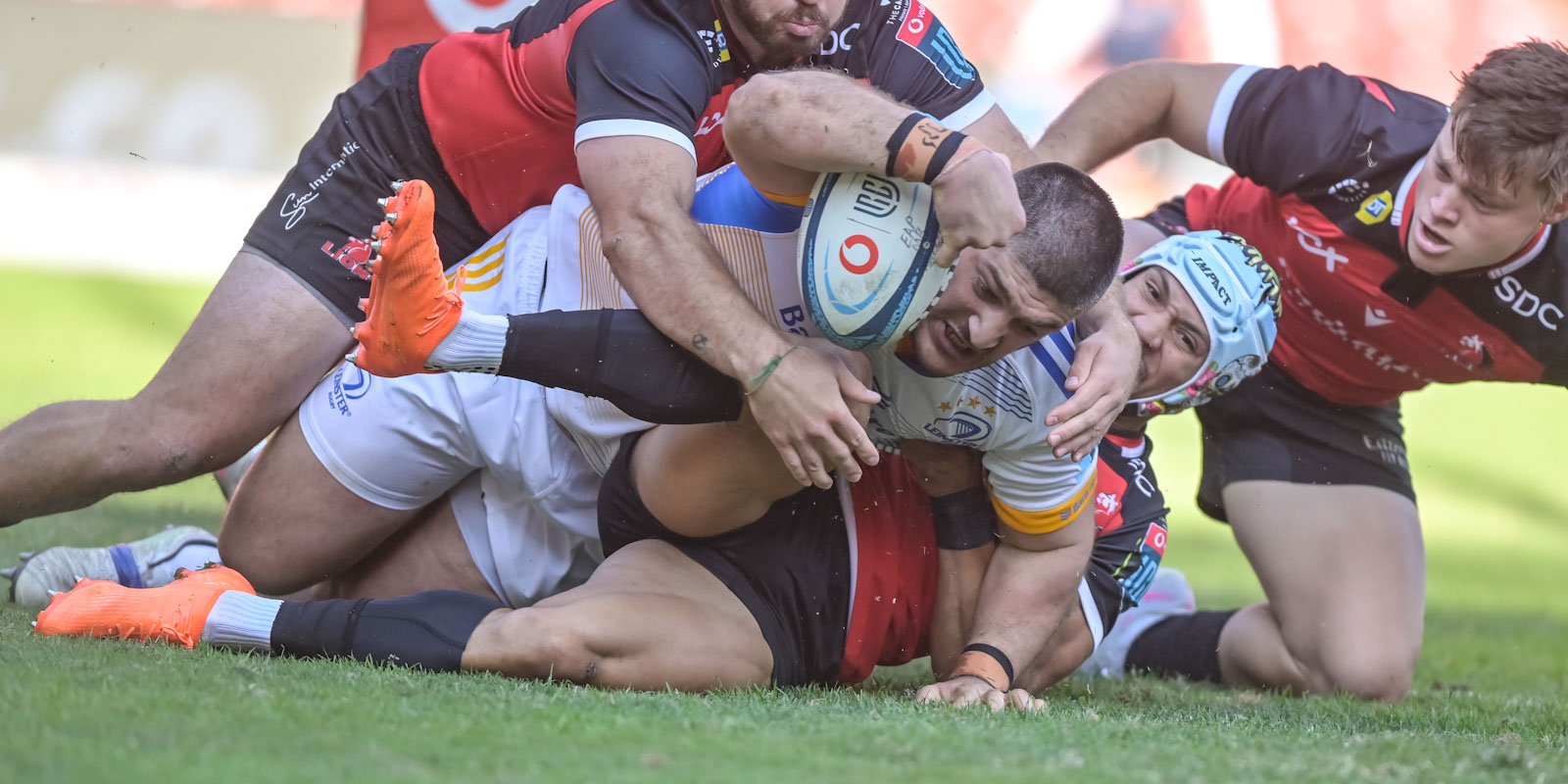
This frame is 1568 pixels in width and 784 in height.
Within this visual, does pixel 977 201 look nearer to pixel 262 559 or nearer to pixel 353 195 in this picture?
pixel 353 195

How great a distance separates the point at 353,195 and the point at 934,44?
1501 millimetres

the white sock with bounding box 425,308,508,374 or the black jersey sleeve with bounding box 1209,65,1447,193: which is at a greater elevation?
the black jersey sleeve with bounding box 1209,65,1447,193

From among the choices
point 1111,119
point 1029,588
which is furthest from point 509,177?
point 1111,119

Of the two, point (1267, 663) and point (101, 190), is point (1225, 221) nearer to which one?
point (1267, 663)

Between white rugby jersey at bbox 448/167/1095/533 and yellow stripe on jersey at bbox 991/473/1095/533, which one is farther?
yellow stripe on jersey at bbox 991/473/1095/533

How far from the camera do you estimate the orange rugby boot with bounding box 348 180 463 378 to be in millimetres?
2762

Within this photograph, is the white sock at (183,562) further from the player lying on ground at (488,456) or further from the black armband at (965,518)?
the black armband at (965,518)

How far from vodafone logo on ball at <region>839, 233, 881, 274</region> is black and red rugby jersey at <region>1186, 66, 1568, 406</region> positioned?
1.87 meters

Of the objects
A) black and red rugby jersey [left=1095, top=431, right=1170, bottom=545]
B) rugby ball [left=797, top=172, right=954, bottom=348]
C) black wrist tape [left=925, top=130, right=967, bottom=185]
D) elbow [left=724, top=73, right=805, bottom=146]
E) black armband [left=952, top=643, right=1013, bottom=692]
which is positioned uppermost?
elbow [left=724, top=73, right=805, bottom=146]

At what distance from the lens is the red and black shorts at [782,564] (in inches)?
125

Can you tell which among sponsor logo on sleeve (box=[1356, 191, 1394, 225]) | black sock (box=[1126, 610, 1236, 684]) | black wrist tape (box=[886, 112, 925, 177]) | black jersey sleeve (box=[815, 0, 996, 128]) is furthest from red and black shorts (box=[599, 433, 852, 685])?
sponsor logo on sleeve (box=[1356, 191, 1394, 225])

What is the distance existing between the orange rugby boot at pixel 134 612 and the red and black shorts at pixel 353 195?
2.73 ft

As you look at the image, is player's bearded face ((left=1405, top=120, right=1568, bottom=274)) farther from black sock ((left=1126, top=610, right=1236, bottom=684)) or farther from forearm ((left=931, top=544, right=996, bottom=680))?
forearm ((left=931, top=544, right=996, bottom=680))

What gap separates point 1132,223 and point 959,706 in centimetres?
204
